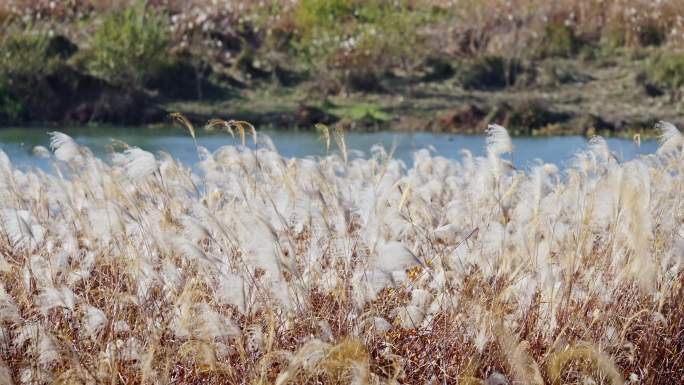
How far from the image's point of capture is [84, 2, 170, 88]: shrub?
15.9m

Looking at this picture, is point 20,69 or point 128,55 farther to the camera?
point 128,55

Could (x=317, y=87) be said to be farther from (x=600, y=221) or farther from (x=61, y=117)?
(x=600, y=221)

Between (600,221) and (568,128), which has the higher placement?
(600,221)

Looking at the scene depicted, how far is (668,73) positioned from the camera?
52.7ft

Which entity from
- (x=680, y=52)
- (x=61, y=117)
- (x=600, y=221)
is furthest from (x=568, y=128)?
(x=600, y=221)

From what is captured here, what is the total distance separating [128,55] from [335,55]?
2797mm

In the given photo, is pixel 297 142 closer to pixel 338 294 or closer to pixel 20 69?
pixel 20 69

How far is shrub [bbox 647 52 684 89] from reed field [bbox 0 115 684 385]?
1203 centimetres

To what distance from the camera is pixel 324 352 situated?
9.23ft

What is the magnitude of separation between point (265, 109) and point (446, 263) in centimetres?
1158

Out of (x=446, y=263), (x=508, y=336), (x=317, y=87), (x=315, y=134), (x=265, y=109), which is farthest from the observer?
(x=317, y=87)

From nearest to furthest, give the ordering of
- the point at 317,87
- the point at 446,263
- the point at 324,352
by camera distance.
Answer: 1. the point at 324,352
2. the point at 446,263
3. the point at 317,87

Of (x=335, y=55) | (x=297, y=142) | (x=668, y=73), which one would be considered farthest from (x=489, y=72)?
(x=297, y=142)

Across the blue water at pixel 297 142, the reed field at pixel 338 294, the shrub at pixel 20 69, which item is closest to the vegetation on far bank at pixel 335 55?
the shrub at pixel 20 69
